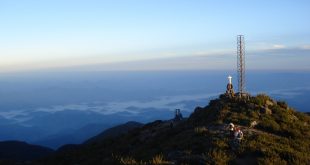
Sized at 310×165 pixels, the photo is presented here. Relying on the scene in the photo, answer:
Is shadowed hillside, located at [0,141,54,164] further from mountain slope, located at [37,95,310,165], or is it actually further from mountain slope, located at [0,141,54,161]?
mountain slope, located at [37,95,310,165]

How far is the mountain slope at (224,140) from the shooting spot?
68.4ft

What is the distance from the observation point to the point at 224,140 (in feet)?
78.0

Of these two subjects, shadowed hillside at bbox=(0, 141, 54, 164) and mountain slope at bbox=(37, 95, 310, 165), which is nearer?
mountain slope at bbox=(37, 95, 310, 165)

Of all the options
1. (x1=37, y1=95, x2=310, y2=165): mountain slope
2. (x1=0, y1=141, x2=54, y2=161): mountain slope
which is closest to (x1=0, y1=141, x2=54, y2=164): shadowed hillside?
(x1=0, y1=141, x2=54, y2=161): mountain slope

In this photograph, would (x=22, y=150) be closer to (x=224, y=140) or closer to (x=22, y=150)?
(x=22, y=150)

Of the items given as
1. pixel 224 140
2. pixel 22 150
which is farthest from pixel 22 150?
pixel 224 140

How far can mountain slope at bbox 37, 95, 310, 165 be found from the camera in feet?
68.4

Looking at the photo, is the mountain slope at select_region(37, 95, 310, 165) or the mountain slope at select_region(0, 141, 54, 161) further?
the mountain slope at select_region(0, 141, 54, 161)

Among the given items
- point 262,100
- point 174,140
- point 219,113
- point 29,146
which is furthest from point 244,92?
point 29,146

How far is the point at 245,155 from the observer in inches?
843

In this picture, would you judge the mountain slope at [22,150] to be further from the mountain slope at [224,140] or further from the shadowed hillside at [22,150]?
the mountain slope at [224,140]

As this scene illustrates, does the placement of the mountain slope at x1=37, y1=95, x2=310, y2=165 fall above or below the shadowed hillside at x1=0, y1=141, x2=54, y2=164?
above

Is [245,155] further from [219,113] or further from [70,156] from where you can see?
[70,156]

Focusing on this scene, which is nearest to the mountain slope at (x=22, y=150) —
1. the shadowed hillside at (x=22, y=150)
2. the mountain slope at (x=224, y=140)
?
the shadowed hillside at (x=22, y=150)
